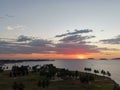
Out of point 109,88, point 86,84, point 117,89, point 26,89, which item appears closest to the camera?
point 117,89

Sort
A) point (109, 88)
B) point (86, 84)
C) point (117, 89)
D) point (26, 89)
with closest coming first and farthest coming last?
point (117, 89), point (26, 89), point (109, 88), point (86, 84)

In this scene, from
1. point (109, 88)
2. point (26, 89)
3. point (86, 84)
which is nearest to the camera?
point (26, 89)

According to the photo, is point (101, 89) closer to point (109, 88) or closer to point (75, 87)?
point (109, 88)

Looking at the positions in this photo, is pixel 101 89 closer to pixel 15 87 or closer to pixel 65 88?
pixel 65 88

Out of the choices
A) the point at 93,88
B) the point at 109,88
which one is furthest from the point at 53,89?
the point at 109,88

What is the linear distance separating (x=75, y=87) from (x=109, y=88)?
21.6m

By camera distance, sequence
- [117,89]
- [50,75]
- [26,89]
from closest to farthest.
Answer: [117,89]
[26,89]
[50,75]

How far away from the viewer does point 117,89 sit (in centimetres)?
12338

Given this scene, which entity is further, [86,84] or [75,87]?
[86,84]

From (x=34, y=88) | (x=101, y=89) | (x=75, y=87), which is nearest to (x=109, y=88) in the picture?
(x=101, y=89)

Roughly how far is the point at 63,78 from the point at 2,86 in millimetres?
61320

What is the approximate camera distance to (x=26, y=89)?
143m

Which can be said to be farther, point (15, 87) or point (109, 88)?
point (109, 88)

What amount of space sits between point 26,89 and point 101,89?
150 feet
